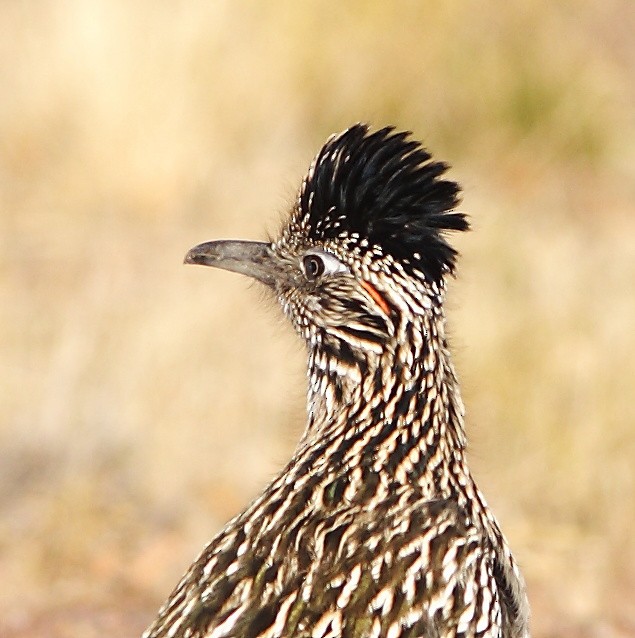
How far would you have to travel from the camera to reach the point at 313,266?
5.61 meters

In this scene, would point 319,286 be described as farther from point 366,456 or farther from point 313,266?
point 366,456

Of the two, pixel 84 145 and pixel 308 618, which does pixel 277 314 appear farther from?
pixel 84 145

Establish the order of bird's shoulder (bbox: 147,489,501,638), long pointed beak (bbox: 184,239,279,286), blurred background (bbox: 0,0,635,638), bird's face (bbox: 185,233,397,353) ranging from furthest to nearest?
blurred background (bbox: 0,0,635,638), long pointed beak (bbox: 184,239,279,286), bird's face (bbox: 185,233,397,353), bird's shoulder (bbox: 147,489,501,638)

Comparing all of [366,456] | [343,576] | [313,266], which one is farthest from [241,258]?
[343,576]

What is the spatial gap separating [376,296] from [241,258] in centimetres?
66

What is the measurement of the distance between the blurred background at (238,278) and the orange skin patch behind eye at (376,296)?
65cm

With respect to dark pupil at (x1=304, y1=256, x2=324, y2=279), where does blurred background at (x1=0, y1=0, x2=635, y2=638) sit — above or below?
above

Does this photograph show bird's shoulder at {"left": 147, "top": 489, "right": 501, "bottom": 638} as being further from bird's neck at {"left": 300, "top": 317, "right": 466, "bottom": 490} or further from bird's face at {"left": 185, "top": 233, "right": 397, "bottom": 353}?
bird's face at {"left": 185, "top": 233, "right": 397, "bottom": 353}

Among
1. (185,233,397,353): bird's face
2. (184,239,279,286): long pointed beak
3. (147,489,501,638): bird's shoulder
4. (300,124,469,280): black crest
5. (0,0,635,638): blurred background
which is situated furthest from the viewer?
(0,0,635,638): blurred background

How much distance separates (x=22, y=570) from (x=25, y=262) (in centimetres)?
378

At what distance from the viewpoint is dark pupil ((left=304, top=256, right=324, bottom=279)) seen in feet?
18.2

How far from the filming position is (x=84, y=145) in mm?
13688

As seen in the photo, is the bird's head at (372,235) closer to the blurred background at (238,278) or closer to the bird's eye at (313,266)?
the bird's eye at (313,266)

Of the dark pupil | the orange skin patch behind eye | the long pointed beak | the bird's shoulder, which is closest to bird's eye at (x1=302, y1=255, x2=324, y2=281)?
the dark pupil
